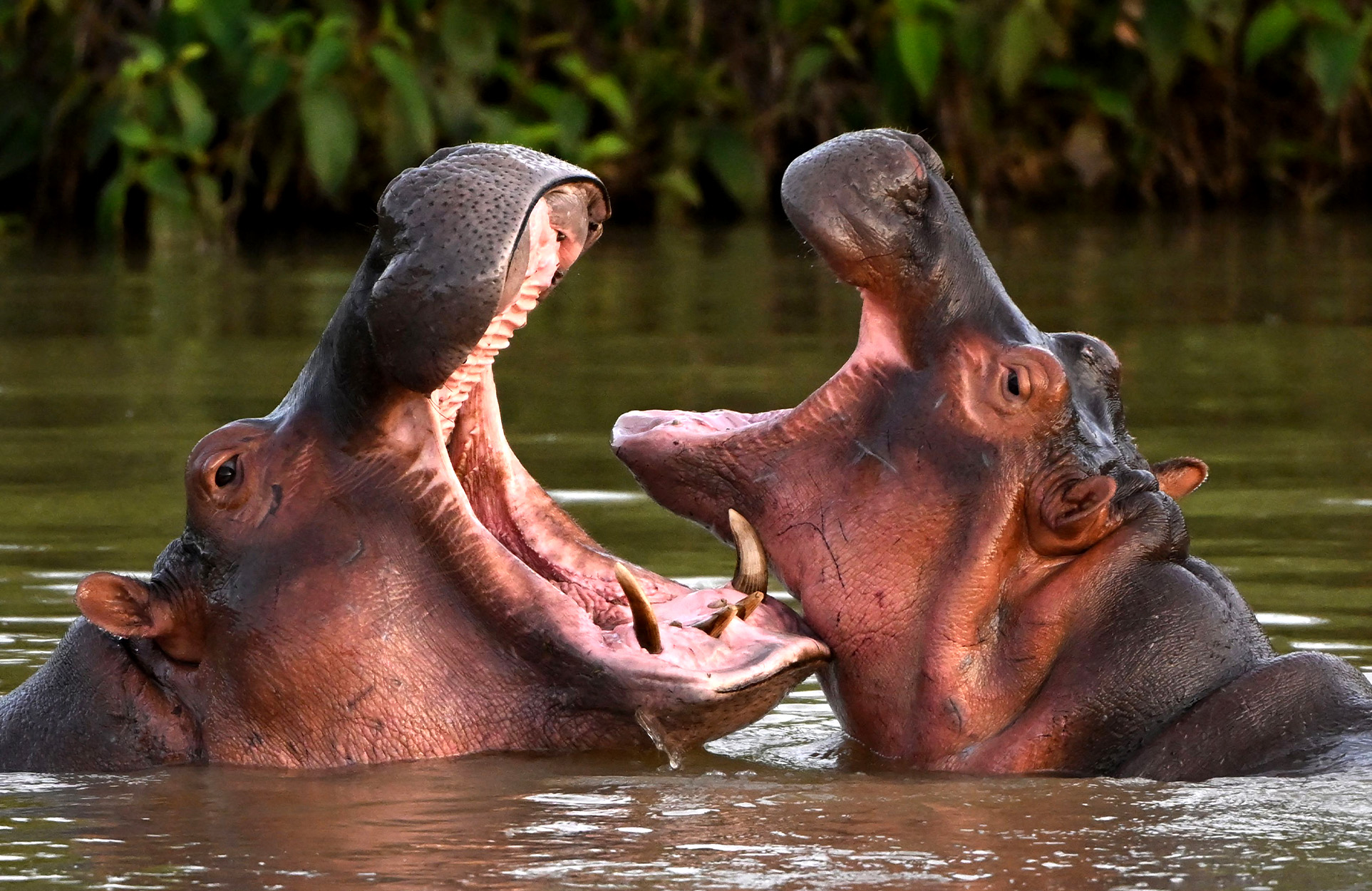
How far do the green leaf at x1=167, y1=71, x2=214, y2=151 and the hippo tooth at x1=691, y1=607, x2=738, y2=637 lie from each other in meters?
10.4

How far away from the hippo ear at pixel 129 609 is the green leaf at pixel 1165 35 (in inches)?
468

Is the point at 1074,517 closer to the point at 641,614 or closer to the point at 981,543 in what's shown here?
the point at 981,543

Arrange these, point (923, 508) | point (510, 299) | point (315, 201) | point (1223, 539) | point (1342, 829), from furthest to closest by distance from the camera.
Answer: point (315, 201), point (1223, 539), point (923, 508), point (510, 299), point (1342, 829)

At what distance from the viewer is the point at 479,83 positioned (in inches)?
603

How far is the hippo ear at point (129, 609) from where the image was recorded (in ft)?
12.1

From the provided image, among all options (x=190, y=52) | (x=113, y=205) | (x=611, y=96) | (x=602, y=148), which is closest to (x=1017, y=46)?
(x=611, y=96)

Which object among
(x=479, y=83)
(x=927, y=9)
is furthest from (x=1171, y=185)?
(x=479, y=83)

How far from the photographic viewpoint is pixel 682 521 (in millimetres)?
6340

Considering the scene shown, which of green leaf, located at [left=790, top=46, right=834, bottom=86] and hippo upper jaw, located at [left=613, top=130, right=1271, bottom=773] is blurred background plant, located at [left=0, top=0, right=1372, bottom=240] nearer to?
green leaf, located at [left=790, top=46, right=834, bottom=86]

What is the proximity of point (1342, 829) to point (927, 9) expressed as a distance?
11.9 m

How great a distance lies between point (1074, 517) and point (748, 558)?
545 millimetres

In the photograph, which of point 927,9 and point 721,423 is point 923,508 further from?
point 927,9

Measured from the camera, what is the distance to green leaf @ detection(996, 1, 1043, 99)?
14414 mm

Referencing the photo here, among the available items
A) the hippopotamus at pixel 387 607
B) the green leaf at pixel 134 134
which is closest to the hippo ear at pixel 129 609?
the hippopotamus at pixel 387 607
